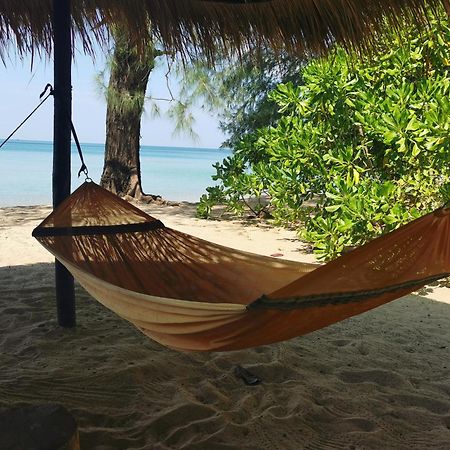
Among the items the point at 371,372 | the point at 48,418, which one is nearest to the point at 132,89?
the point at 371,372

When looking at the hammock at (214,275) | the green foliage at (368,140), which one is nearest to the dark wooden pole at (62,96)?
the hammock at (214,275)

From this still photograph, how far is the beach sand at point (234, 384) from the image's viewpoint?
1.28 m

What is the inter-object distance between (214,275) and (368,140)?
195 cm

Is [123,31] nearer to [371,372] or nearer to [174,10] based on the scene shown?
[174,10]

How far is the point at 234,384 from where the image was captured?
156cm

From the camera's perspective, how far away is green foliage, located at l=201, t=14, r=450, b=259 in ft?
9.02

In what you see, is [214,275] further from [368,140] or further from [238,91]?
[238,91]

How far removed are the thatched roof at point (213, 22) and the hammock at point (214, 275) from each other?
0.79 m

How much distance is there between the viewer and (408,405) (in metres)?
1.46

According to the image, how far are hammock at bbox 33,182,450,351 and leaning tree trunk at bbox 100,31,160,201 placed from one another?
15.6ft

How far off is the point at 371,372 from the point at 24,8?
1.98 meters

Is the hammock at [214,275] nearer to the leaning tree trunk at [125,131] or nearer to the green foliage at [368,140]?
the green foliage at [368,140]

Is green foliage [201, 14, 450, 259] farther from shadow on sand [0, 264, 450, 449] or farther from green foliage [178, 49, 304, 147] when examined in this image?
green foliage [178, 49, 304, 147]

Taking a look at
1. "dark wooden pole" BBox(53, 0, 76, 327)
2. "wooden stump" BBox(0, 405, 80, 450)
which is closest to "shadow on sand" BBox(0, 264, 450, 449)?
"wooden stump" BBox(0, 405, 80, 450)
